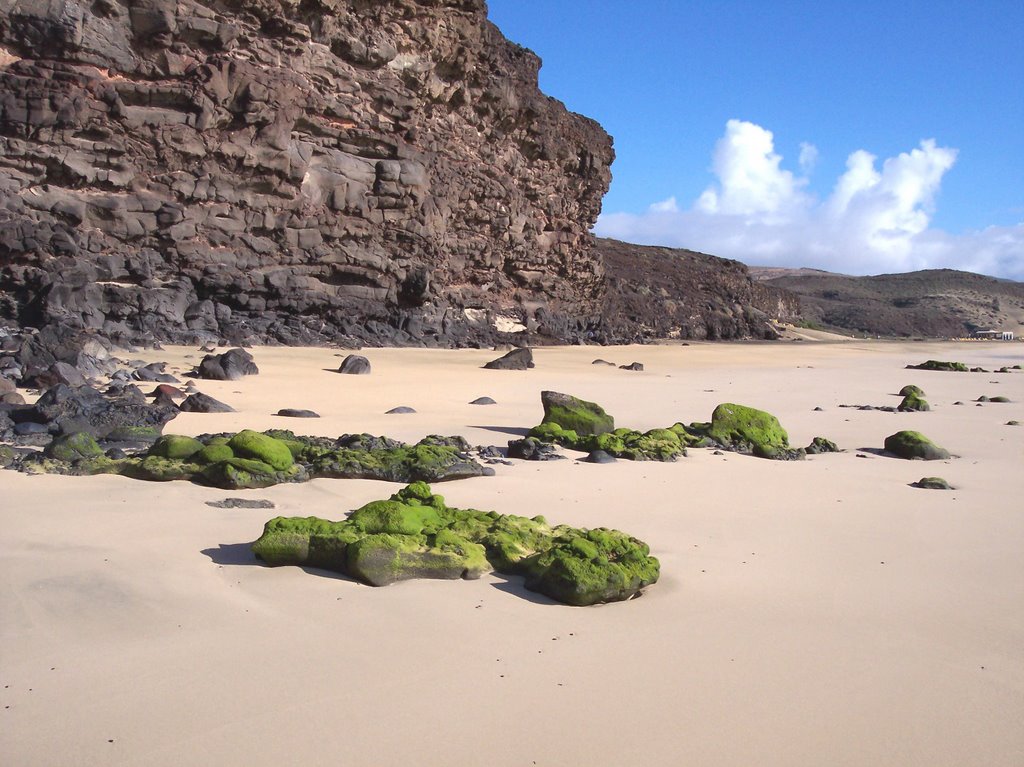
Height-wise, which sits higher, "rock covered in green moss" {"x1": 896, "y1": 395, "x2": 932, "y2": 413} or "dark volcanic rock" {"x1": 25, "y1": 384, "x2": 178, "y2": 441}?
"rock covered in green moss" {"x1": 896, "y1": 395, "x2": 932, "y2": 413}

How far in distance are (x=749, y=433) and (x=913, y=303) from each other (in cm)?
7359

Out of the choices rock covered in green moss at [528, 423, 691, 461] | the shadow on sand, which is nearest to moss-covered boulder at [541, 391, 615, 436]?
rock covered in green moss at [528, 423, 691, 461]

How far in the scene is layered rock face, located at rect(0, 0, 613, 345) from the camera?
1414cm

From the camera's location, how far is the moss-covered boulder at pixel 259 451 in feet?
16.1

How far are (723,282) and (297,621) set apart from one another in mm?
41302

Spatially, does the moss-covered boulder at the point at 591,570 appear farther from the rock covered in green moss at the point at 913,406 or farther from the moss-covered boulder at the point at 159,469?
the rock covered in green moss at the point at 913,406

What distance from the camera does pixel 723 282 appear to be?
42281 millimetres

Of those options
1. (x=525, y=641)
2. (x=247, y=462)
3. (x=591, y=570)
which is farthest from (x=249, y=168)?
(x=525, y=641)

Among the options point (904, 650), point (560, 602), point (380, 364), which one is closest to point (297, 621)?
point (560, 602)

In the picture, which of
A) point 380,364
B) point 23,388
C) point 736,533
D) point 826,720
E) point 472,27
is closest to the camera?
point 826,720

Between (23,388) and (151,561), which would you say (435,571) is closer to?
(151,561)

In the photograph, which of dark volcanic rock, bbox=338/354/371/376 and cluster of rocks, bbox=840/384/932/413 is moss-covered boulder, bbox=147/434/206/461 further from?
cluster of rocks, bbox=840/384/932/413

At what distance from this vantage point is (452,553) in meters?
3.45

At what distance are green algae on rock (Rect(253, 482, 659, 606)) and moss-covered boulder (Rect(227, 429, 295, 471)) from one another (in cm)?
139
